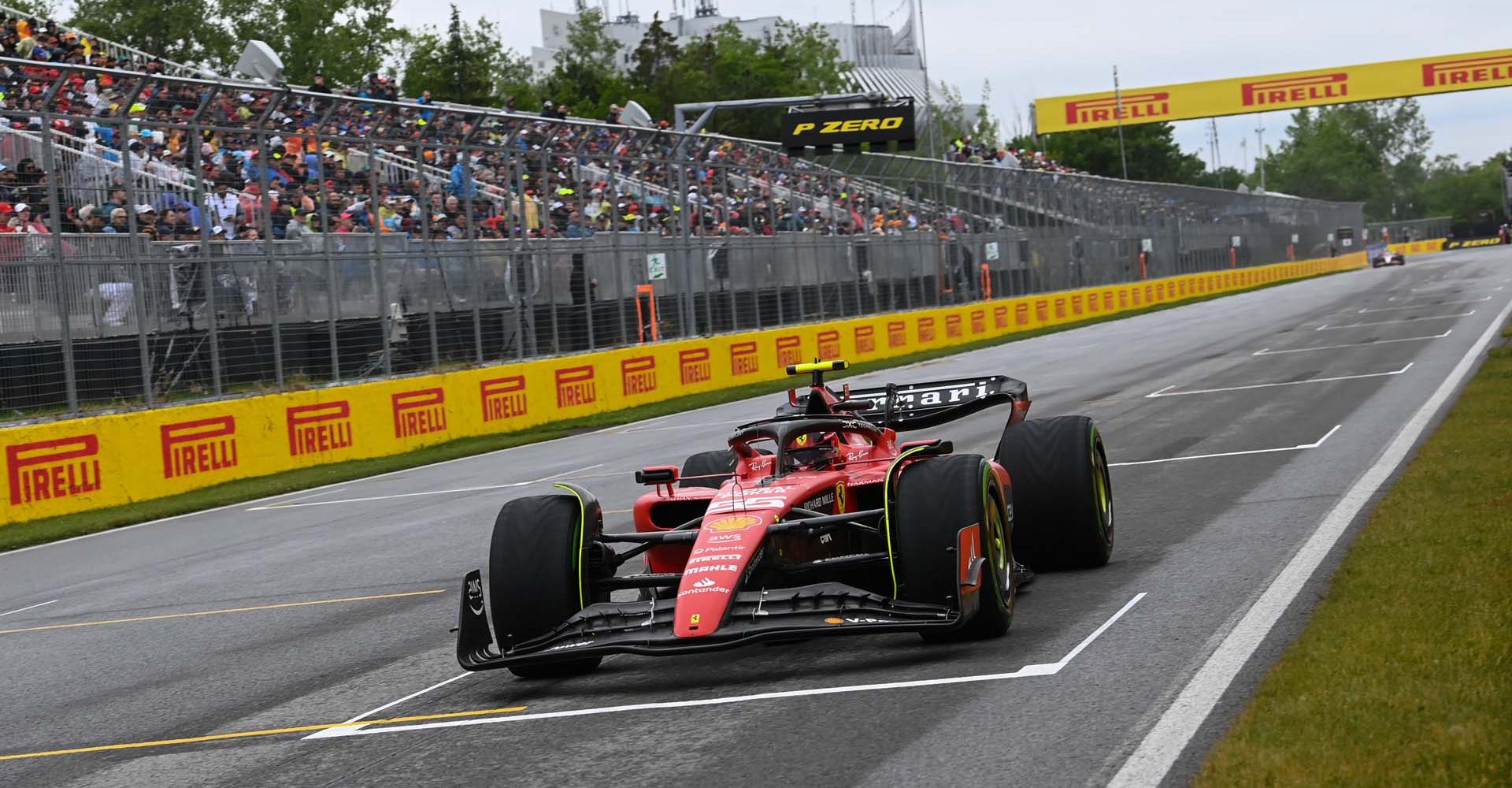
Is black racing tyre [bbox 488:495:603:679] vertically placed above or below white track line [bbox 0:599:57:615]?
above

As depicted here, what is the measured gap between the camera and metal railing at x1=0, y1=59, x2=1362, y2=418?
1892 centimetres

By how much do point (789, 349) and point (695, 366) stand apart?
4.26 m

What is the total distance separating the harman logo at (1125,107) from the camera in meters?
83.1

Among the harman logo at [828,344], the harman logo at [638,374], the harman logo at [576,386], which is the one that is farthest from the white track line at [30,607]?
the harman logo at [828,344]

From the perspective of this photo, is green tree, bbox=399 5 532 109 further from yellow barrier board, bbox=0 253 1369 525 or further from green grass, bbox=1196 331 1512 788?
green grass, bbox=1196 331 1512 788

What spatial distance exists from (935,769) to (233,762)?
281 cm

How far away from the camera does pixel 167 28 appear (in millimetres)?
63062

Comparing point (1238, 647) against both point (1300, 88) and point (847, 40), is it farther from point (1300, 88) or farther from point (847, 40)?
point (847, 40)

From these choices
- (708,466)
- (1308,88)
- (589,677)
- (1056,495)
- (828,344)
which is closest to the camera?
(589,677)

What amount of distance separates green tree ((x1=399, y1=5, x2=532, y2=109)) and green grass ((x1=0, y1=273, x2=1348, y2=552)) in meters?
33.5

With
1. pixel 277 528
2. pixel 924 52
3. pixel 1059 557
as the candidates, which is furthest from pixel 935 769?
pixel 924 52

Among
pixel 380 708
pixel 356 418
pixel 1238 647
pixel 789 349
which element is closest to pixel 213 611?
pixel 380 708

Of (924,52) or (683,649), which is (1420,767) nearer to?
(683,649)

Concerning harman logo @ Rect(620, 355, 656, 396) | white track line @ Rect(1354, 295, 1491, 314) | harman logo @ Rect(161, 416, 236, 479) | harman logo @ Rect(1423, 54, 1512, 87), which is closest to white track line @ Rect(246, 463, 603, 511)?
harman logo @ Rect(161, 416, 236, 479)
